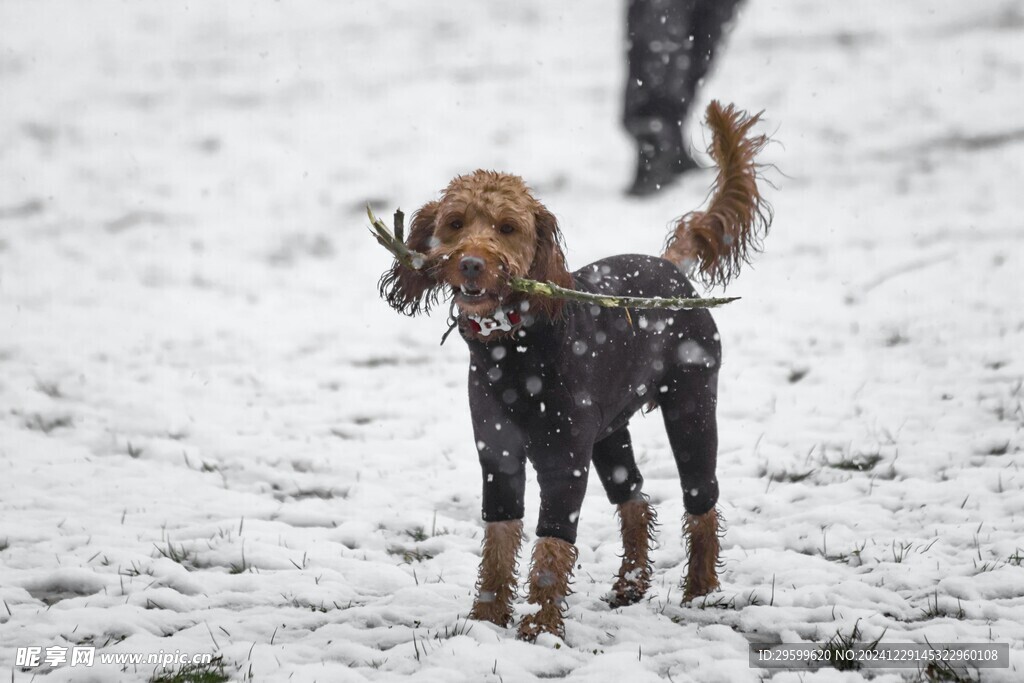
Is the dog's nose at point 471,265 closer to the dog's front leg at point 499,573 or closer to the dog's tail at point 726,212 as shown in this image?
the dog's front leg at point 499,573

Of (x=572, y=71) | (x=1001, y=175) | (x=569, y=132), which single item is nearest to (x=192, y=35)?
(x=572, y=71)

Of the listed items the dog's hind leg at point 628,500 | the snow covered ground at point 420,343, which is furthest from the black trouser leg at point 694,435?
the snow covered ground at point 420,343

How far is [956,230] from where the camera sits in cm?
955

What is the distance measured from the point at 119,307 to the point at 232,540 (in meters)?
5.20

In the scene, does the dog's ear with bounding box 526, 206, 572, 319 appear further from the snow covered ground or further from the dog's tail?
the dog's tail

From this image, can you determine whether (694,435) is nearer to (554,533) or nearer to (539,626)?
(554,533)

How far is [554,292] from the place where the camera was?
3.54 metres

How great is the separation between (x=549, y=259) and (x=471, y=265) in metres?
0.45

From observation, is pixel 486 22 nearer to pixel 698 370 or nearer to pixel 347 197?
pixel 347 197

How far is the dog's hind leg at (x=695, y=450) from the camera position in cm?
434

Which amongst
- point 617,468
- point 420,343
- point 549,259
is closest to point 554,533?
point 617,468

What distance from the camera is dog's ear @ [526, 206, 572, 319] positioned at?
371cm

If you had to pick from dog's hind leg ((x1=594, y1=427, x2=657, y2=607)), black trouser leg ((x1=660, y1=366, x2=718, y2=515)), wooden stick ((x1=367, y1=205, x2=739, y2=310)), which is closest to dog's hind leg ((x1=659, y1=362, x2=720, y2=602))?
black trouser leg ((x1=660, y1=366, x2=718, y2=515))

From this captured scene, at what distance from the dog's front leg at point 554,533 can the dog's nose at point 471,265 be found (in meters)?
0.75
